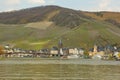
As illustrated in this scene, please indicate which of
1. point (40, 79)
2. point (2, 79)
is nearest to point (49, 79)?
point (40, 79)

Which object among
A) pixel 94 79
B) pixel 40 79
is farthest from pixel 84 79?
pixel 40 79

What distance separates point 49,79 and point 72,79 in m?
3.03

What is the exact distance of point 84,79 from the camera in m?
70.6

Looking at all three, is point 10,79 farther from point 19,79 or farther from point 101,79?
point 101,79

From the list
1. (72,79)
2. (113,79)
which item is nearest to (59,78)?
(72,79)

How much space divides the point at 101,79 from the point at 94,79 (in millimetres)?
964

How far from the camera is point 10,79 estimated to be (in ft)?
225

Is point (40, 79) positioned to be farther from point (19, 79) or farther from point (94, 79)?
point (94, 79)

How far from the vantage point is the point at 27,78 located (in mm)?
70312

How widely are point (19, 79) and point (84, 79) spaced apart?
28.3ft

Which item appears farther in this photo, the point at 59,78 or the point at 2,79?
the point at 59,78

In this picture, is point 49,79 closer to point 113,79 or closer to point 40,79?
point 40,79

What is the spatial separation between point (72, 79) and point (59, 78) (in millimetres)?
2871

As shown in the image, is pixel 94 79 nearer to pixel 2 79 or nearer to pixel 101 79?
pixel 101 79
